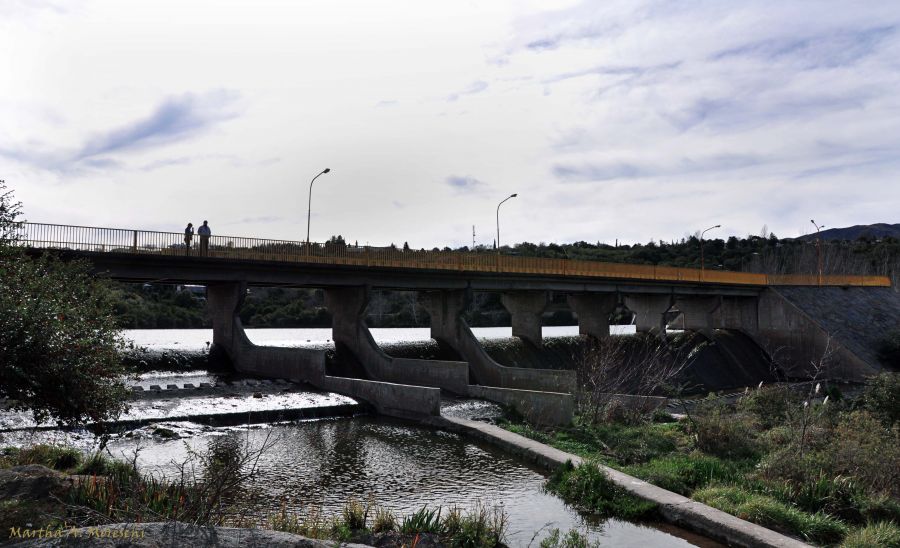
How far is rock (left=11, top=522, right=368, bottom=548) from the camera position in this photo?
5266 mm

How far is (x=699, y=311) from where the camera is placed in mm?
63719

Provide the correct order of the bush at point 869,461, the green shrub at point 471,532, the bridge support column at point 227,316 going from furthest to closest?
1. the bridge support column at point 227,316
2. the bush at point 869,461
3. the green shrub at point 471,532

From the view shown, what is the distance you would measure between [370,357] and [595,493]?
69.5 feet

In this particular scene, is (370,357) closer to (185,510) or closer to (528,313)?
(528,313)

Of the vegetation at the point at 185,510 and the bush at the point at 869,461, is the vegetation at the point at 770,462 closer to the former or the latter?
the bush at the point at 869,461

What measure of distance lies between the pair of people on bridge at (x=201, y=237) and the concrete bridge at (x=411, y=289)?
0.10 metres

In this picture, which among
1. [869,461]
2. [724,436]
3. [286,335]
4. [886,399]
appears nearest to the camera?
[869,461]

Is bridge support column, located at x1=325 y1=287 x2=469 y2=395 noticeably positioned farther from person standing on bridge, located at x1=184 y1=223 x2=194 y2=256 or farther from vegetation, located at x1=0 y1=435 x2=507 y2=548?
vegetation, located at x1=0 y1=435 x2=507 y2=548

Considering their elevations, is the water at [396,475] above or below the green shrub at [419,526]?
below

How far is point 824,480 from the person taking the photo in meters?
13.1

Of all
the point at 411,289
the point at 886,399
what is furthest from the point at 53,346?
the point at 411,289

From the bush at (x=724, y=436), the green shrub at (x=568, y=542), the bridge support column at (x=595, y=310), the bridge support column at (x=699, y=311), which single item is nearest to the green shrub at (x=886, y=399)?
the bush at (x=724, y=436)

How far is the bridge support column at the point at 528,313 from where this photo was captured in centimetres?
4616

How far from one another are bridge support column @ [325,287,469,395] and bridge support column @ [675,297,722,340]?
125ft
